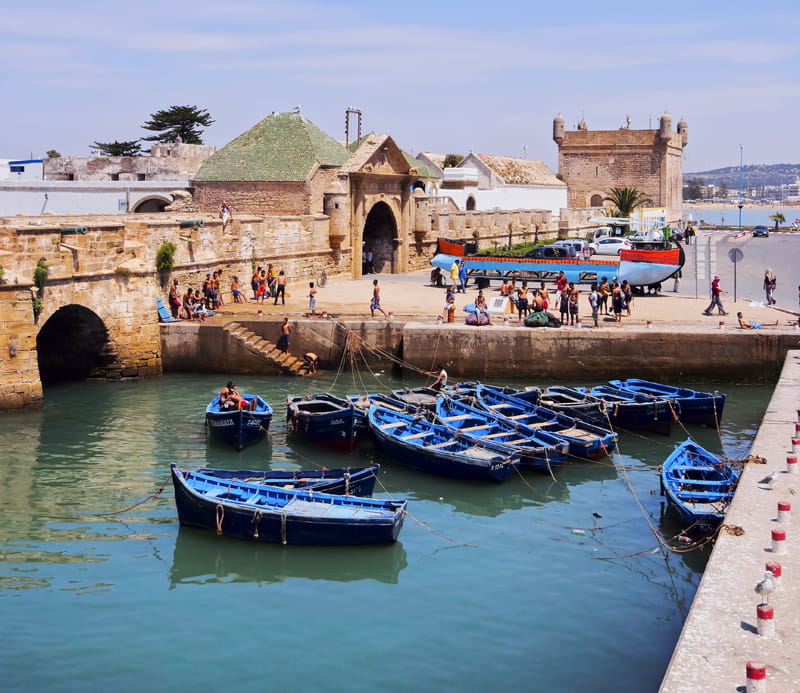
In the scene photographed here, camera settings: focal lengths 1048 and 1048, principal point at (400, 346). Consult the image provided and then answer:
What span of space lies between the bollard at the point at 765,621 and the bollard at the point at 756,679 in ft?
4.33

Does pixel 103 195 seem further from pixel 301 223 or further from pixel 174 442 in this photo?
pixel 174 442

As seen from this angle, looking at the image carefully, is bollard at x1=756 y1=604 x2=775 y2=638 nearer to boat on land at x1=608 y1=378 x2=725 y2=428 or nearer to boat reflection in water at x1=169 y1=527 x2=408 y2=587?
boat reflection in water at x1=169 y1=527 x2=408 y2=587

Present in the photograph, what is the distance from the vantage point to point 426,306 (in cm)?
3416

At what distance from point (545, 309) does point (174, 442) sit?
12.7m

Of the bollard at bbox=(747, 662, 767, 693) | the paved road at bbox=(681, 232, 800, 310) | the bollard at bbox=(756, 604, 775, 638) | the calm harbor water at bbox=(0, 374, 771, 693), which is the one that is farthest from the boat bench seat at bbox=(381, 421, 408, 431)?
the paved road at bbox=(681, 232, 800, 310)

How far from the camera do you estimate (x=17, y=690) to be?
11.6 meters

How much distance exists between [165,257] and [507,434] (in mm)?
13827

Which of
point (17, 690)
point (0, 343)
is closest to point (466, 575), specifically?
point (17, 690)

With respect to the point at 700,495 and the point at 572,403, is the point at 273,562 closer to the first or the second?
the point at 700,495

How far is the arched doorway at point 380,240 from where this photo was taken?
4453cm

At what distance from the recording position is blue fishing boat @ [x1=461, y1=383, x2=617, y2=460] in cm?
2081

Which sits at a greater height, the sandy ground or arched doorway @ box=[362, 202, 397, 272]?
arched doorway @ box=[362, 202, 397, 272]

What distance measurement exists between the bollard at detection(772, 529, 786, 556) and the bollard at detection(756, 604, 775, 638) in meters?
2.18

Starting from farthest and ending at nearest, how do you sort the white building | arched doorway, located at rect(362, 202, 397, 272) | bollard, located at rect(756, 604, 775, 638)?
the white building, arched doorway, located at rect(362, 202, 397, 272), bollard, located at rect(756, 604, 775, 638)
